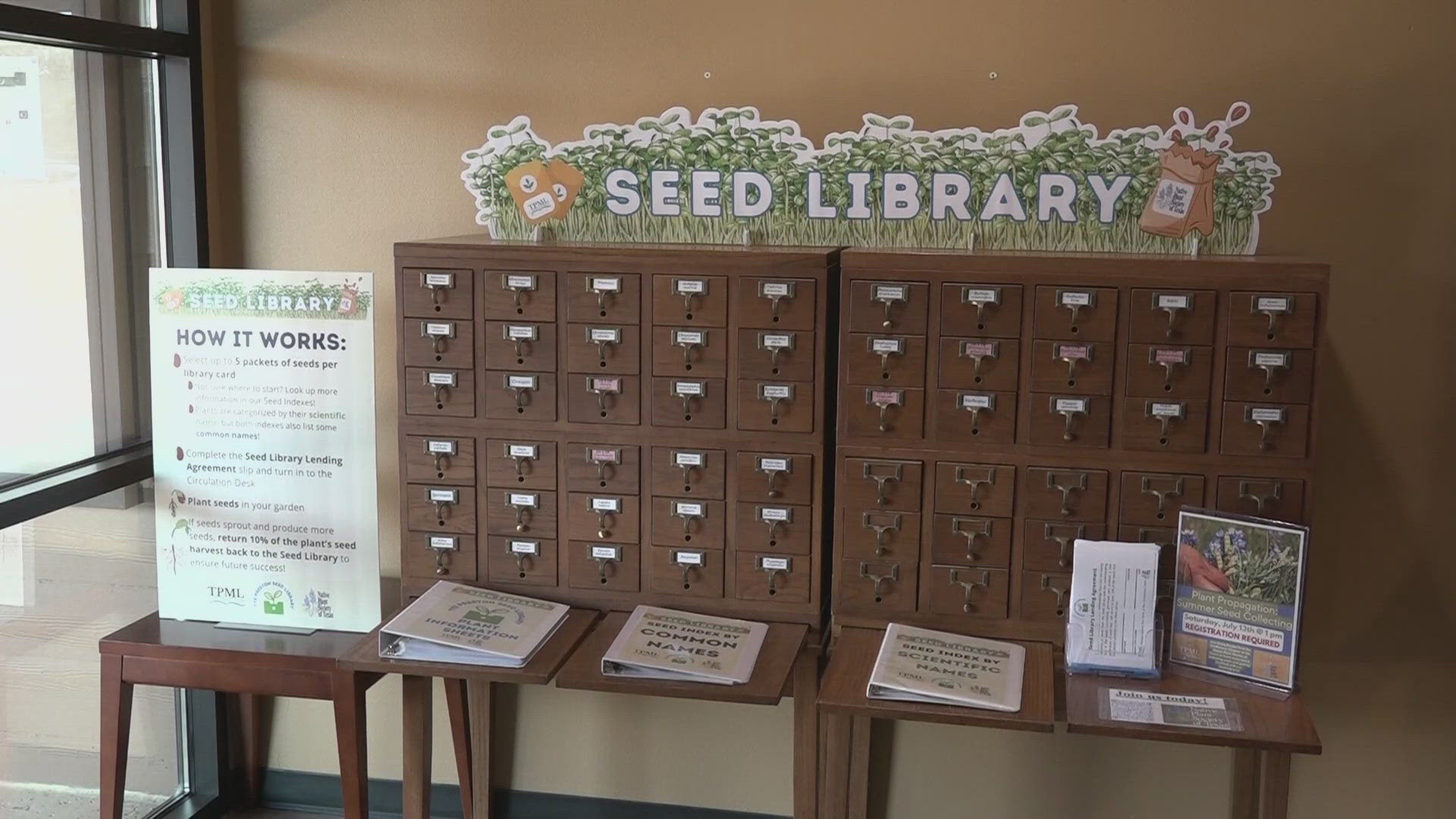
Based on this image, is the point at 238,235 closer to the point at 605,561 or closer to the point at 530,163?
the point at 530,163

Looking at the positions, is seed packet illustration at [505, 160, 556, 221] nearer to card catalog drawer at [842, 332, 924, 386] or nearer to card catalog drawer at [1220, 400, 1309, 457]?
card catalog drawer at [842, 332, 924, 386]

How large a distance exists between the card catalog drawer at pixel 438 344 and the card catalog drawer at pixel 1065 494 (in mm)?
1120

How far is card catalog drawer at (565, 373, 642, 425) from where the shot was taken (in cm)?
255

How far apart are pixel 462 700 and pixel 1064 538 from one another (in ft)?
4.83

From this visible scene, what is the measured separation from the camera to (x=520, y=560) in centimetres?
265

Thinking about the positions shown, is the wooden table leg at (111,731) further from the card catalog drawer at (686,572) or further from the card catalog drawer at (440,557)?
the card catalog drawer at (686,572)

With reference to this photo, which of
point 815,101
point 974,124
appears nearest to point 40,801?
point 815,101

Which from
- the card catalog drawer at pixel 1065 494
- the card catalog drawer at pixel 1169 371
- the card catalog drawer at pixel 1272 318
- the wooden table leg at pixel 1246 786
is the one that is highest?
the card catalog drawer at pixel 1272 318

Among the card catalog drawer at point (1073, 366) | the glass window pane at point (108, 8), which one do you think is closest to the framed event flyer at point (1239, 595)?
the card catalog drawer at point (1073, 366)

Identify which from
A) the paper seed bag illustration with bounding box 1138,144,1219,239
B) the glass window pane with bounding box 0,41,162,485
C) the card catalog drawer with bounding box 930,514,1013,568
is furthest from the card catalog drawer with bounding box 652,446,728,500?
the glass window pane with bounding box 0,41,162,485

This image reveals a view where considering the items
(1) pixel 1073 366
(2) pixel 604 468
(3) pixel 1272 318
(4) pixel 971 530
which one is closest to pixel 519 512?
(2) pixel 604 468

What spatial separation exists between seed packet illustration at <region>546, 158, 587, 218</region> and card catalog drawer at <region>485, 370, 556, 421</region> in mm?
534

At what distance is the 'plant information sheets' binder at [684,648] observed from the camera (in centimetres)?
230

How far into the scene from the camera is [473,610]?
8.26 feet
